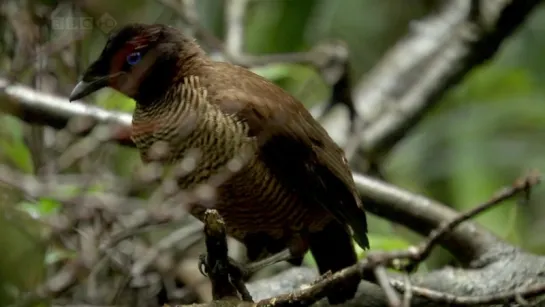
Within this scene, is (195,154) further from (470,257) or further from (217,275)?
(470,257)

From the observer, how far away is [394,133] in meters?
3.23

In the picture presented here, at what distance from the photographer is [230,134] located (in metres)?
1.80

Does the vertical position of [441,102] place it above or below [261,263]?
above

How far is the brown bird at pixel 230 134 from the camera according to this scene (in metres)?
1.80

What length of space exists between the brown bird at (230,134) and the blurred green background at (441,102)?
0.68 m

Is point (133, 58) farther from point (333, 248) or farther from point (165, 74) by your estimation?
point (333, 248)

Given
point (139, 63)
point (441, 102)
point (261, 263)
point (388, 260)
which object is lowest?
point (261, 263)

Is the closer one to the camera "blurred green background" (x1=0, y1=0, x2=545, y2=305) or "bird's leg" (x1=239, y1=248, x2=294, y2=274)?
"bird's leg" (x1=239, y1=248, x2=294, y2=274)

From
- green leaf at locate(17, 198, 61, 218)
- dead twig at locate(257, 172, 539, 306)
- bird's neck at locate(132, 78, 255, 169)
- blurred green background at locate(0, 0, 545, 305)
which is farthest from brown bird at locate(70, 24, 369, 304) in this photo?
blurred green background at locate(0, 0, 545, 305)

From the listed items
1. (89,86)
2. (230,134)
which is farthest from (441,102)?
(89,86)

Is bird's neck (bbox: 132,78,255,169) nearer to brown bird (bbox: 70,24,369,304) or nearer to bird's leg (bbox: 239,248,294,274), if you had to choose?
brown bird (bbox: 70,24,369,304)

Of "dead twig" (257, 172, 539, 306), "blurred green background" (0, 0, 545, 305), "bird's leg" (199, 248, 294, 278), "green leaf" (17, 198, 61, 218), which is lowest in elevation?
"green leaf" (17, 198, 61, 218)

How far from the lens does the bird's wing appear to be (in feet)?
6.07

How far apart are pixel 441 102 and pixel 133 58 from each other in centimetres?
211
